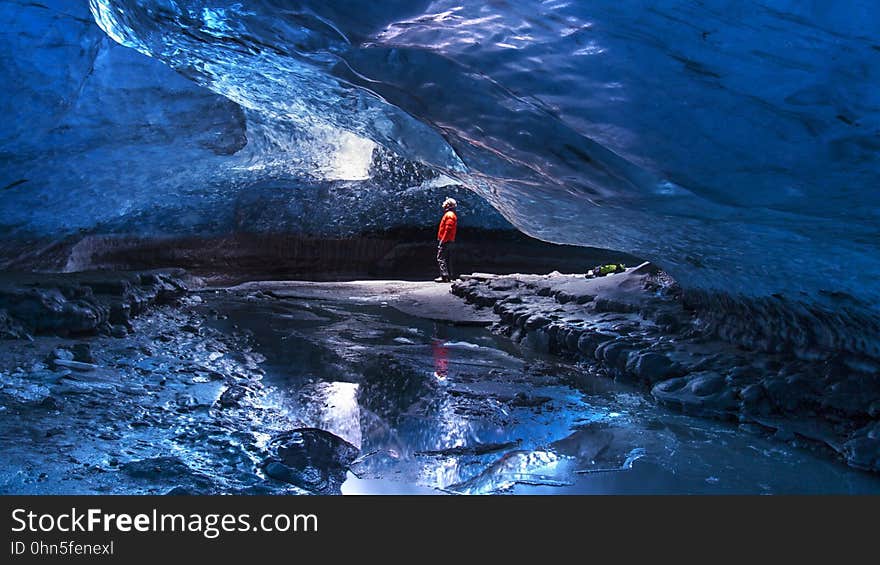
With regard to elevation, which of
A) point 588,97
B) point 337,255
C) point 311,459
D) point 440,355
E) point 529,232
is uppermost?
point 588,97

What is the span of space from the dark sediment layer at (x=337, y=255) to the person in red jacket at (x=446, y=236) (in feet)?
6.16

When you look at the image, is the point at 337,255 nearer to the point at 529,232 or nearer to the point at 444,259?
the point at 444,259

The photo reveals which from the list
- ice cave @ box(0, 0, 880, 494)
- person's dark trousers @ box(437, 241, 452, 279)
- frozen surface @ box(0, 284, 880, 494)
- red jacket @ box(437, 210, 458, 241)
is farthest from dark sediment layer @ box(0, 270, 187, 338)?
person's dark trousers @ box(437, 241, 452, 279)

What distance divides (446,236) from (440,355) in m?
5.07

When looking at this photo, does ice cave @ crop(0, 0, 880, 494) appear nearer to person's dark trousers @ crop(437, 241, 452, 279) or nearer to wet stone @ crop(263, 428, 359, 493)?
wet stone @ crop(263, 428, 359, 493)

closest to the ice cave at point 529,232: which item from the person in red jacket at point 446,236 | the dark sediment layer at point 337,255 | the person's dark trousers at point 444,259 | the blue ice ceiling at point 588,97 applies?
the blue ice ceiling at point 588,97

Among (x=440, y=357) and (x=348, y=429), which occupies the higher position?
(x=348, y=429)

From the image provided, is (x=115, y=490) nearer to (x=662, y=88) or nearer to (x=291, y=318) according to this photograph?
(x=662, y=88)

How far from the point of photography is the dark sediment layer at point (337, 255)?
10.4 meters

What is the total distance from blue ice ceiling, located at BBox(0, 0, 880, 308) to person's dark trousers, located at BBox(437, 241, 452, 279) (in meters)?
5.03

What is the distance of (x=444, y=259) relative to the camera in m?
10.2

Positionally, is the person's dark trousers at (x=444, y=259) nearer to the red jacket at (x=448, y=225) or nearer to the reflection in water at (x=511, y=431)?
the red jacket at (x=448, y=225)

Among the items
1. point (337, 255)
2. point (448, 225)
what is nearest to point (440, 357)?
point (448, 225)

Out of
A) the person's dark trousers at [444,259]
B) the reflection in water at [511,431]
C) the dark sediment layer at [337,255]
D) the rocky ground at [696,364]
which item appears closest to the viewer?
the reflection in water at [511,431]
